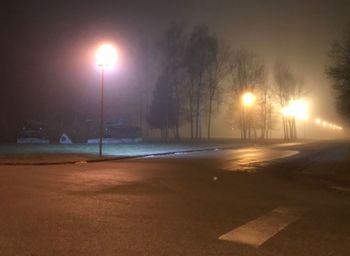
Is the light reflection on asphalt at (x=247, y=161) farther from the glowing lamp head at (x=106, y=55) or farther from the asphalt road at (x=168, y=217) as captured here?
the glowing lamp head at (x=106, y=55)

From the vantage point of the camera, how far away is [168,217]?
9.77 meters

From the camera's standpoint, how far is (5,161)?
24094mm

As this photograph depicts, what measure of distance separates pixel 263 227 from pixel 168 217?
1.95 metres

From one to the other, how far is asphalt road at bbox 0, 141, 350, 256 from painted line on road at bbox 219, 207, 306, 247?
0.02 metres

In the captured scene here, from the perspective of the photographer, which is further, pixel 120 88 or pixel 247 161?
pixel 120 88

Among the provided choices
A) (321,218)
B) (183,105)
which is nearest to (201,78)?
(183,105)

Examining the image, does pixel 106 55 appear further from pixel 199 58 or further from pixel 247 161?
pixel 199 58

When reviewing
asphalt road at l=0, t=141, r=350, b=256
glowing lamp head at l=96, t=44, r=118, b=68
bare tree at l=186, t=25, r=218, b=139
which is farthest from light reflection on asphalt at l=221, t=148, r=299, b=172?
bare tree at l=186, t=25, r=218, b=139

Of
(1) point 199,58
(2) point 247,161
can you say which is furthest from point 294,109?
(2) point 247,161

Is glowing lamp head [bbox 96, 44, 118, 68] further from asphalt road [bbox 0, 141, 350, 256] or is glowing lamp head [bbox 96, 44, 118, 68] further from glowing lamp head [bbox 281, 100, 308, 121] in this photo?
glowing lamp head [bbox 281, 100, 308, 121]

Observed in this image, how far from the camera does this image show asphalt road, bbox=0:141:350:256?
290 inches

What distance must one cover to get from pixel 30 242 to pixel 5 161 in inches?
701

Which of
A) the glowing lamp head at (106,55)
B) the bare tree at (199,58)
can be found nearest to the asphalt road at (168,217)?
the glowing lamp head at (106,55)

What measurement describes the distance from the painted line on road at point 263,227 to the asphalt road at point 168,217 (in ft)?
0.06
